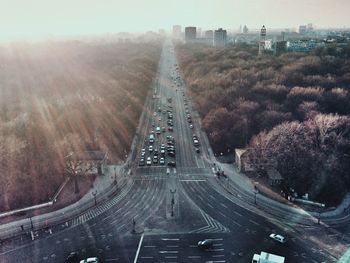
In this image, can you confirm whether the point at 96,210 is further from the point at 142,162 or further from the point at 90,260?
the point at 142,162

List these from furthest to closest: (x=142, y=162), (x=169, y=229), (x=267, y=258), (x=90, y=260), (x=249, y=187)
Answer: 1. (x=142, y=162)
2. (x=249, y=187)
3. (x=169, y=229)
4. (x=90, y=260)
5. (x=267, y=258)

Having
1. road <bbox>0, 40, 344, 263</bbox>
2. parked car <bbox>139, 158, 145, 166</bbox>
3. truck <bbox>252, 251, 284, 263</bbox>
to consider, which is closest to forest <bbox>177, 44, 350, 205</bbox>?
road <bbox>0, 40, 344, 263</bbox>

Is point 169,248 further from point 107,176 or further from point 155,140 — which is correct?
point 155,140

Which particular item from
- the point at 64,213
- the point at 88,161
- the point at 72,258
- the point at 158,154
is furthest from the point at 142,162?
the point at 72,258

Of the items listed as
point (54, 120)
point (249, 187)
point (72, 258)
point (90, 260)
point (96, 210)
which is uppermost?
point (54, 120)

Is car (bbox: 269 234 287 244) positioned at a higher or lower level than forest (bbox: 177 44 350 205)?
lower

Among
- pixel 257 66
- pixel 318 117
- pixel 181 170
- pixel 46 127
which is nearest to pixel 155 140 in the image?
pixel 181 170

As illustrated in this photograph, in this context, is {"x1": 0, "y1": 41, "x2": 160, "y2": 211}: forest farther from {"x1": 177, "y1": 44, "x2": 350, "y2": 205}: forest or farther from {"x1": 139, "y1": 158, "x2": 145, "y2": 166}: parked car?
{"x1": 177, "y1": 44, "x2": 350, "y2": 205}: forest
